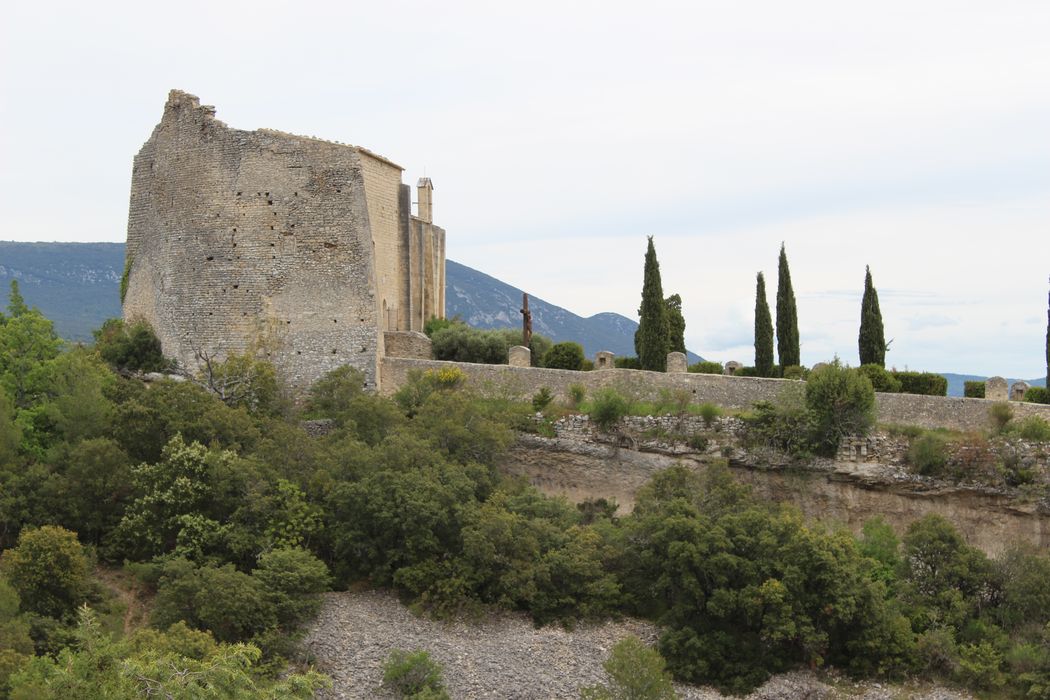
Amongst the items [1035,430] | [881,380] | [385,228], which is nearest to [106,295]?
[385,228]

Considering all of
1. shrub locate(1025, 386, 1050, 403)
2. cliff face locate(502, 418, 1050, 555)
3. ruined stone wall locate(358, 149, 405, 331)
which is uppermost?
ruined stone wall locate(358, 149, 405, 331)

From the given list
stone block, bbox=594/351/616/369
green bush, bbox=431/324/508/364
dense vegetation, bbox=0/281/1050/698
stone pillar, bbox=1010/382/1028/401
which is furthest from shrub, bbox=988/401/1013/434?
green bush, bbox=431/324/508/364

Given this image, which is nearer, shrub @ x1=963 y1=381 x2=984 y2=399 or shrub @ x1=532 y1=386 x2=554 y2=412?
shrub @ x1=963 y1=381 x2=984 y2=399

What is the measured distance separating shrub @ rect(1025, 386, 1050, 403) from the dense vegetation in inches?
190

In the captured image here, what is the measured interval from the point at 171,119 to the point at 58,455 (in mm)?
11861

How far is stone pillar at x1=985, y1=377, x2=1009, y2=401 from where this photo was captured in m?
32.4

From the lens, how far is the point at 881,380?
1321 inches

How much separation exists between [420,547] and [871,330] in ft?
48.8

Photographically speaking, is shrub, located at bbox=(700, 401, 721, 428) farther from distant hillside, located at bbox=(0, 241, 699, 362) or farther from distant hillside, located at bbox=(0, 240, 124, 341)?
distant hillside, located at bbox=(0, 240, 124, 341)

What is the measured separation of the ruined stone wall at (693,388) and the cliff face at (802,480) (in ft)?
3.81

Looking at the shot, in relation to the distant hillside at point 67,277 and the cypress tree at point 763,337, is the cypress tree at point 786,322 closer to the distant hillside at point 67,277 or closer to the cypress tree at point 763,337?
the cypress tree at point 763,337

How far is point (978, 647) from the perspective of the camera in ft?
86.8

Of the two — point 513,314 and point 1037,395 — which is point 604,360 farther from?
point 513,314

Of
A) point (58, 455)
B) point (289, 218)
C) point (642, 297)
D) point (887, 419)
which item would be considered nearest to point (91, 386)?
point (58, 455)
